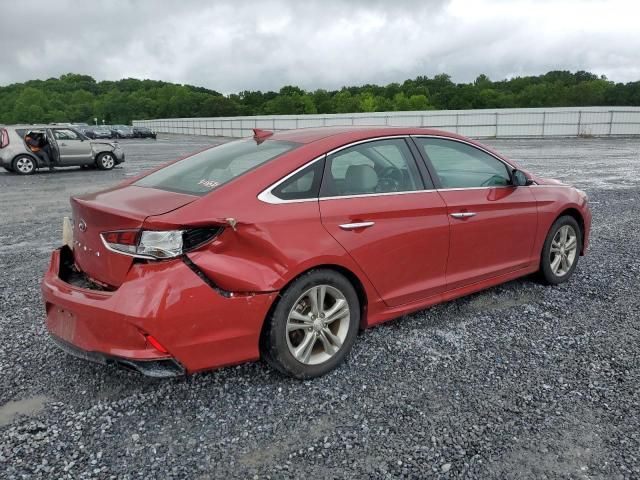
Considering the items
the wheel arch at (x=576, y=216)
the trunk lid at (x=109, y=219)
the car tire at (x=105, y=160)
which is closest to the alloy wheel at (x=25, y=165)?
the car tire at (x=105, y=160)

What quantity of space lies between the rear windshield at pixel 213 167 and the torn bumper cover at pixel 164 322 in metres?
0.65

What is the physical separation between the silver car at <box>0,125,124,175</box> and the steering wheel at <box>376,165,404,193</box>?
1589 centimetres

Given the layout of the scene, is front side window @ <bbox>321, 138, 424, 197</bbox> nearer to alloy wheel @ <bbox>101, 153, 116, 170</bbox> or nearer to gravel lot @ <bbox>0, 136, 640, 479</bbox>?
gravel lot @ <bbox>0, 136, 640, 479</bbox>

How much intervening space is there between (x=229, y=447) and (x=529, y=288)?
3.50 meters

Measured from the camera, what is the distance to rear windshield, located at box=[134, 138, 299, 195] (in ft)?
11.2

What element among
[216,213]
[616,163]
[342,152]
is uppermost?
[342,152]

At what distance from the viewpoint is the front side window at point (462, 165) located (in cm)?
419

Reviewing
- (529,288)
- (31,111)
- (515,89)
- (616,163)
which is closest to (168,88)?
(31,111)

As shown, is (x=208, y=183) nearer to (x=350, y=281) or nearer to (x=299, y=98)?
(x=350, y=281)

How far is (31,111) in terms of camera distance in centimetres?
11869

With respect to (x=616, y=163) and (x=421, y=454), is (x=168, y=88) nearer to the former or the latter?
(x=616, y=163)

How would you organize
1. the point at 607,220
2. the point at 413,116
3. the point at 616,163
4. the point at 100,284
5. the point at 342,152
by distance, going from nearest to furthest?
the point at 100,284 < the point at 342,152 < the point at 607,220 < the point at 616,163 < the point at 413,116

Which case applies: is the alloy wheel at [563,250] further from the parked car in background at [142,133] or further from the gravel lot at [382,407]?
the parked car in background at [142,133]

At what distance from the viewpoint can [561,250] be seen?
523cm
